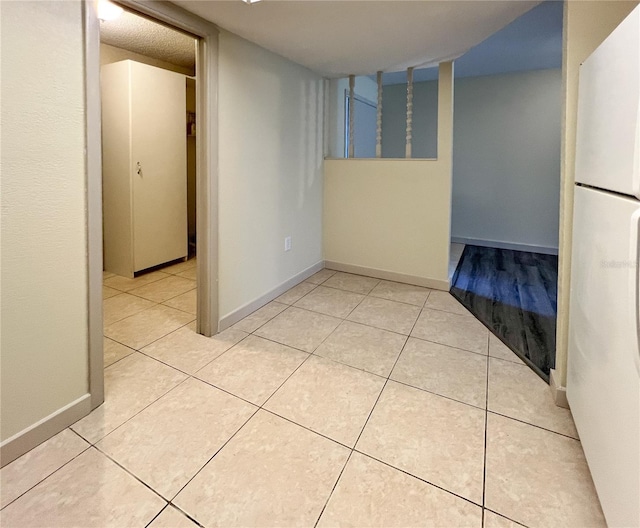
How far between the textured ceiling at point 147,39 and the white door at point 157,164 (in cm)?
24

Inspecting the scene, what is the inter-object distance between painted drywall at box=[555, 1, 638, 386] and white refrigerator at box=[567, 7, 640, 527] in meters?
0.16

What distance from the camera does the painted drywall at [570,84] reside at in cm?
151

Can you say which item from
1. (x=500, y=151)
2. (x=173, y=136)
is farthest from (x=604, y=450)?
(x=500, y=151)

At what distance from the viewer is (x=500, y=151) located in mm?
4828

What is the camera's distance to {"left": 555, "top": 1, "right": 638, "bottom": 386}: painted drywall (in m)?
1.51

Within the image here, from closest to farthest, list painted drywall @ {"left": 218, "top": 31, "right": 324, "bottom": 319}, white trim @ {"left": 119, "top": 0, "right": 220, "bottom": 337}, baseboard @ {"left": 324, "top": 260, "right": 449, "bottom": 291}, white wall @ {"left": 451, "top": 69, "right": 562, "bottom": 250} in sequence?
white trim @ {"left": 119, "top": 0, "right": 220, "bottom": 337} → painted drywall @ {"left": 218, "top": 31, "right": 324, "bottom": 319} → baseboard @ {"left": 324, "top": 260, "right": 449, "bottom": 291} → white wall @ {"left": 451, "top": 69, "right": 562, "bottom": 250}

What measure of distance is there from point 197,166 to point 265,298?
3.80ft

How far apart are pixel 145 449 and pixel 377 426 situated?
0.92 m

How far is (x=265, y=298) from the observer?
3.00m

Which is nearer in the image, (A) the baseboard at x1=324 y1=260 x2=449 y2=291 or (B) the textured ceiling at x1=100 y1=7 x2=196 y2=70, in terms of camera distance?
(B) the textured ceiling at x1=100 y1=7 x2=196 y2=70

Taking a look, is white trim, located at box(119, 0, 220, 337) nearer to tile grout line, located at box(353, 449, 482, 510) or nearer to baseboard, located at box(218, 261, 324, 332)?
baseboard, located at box(218, 261, 324, 332)

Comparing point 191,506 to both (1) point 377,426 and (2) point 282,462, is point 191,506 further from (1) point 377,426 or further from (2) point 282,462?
(1) point 377,426

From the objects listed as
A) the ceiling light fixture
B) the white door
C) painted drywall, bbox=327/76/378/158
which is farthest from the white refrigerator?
the white door

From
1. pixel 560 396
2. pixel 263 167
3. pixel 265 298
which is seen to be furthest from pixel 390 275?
pixel 560 396
